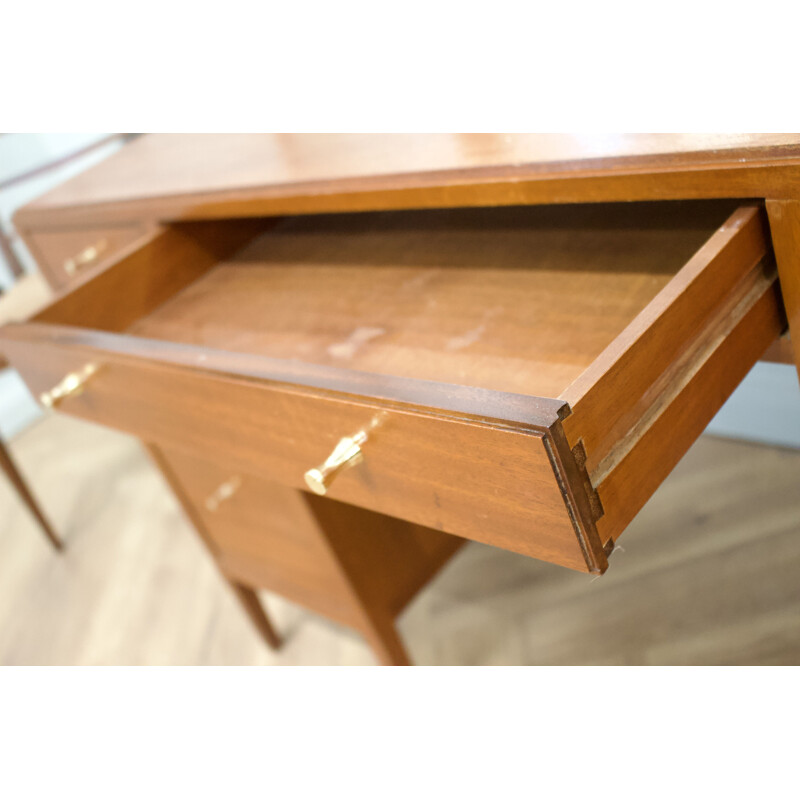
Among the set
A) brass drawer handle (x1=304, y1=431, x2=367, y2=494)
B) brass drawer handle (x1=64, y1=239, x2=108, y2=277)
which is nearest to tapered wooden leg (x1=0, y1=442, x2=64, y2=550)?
brass drawer handle (x1=64, y1=239, x2=108, y2=277)

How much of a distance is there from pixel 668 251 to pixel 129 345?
0.45 metres

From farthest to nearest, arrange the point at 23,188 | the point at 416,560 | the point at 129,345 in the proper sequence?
the point at 23,188
the point at 416,560
the point at 129,345

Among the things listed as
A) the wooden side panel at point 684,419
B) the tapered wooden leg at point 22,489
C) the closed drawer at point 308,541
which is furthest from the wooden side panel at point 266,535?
the tapered wooden leg at point 22,489

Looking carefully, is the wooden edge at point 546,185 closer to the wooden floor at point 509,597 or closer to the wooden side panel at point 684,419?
the wooden side panel at point 684,419

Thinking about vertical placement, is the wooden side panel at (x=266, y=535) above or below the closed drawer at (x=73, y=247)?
below

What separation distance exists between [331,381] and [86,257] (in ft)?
2.42

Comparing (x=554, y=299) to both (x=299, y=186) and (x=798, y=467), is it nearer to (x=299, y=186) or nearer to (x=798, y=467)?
(x=299, y=186)

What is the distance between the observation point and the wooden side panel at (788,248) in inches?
21.1

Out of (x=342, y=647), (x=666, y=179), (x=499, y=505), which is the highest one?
(x=666, y=179)

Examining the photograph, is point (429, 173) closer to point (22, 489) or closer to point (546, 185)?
point (546, 185)

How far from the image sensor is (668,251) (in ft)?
2.17

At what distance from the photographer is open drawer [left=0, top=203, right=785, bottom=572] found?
0.48 metres

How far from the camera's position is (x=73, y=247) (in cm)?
120

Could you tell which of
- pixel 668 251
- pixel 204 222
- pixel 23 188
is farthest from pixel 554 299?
pixel 23 188
